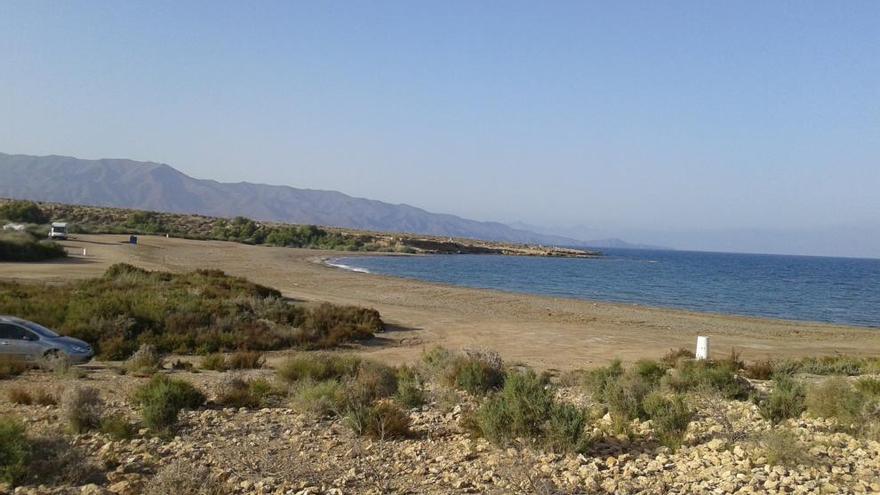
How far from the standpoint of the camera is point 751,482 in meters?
7.65

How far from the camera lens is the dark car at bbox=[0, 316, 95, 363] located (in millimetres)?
16578

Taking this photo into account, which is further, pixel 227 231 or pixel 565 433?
pixel 227 231

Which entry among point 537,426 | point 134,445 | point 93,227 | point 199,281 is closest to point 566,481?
point 537,426

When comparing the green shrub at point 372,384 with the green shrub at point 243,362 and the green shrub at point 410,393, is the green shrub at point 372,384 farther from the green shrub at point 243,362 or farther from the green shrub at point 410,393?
the green shrub at point 243,362

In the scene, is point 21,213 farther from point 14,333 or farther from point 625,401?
point 625,401

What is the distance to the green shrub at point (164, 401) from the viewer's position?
33.4ft

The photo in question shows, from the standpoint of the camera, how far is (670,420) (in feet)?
31.8

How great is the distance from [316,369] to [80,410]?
197 inches

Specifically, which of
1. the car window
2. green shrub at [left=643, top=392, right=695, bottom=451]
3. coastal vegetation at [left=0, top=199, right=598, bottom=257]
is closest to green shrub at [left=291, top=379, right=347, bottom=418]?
green shrub at [left=643, top=392, right=695, bottom=451]

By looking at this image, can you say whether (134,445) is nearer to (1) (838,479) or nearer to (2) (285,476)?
(2) (285,476)

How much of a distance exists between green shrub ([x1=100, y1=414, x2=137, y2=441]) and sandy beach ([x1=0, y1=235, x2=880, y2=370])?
34.4 ft

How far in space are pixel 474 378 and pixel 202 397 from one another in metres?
5.05

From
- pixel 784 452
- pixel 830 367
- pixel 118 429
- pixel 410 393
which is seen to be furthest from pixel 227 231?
pixel 784 452

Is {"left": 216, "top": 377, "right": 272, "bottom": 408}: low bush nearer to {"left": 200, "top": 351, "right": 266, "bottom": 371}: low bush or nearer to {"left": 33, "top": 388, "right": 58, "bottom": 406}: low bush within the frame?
{"left": 33, "top": 388, "right": 58, "bottom": 406}: low bush
